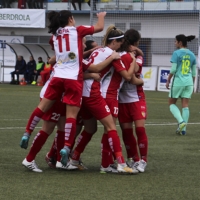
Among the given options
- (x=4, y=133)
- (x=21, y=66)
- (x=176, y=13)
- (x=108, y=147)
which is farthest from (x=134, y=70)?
(x=21, y=66)

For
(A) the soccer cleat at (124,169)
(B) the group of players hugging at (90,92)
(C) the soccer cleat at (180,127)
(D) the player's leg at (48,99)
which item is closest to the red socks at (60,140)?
(B) the group of players hugging at (90,92)

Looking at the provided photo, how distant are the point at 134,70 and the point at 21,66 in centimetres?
2938

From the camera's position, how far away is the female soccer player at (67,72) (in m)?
7.00

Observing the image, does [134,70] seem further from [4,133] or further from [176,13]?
[176,13]

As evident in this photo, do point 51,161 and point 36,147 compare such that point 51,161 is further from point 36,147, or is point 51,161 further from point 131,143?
point 131,143

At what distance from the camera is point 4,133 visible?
36.9ft

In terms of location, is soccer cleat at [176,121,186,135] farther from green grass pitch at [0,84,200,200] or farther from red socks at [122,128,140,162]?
red socks at [122,128,140,162]

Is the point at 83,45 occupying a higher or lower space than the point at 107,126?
higher

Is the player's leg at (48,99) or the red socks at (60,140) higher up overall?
the player's leg at (48,99)

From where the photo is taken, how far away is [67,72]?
7.03 meters

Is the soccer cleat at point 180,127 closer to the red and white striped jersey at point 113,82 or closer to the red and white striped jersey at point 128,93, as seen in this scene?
the red and white striped jersey at point 128,93

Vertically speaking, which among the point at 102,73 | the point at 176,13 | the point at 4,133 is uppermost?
the point at 176,13

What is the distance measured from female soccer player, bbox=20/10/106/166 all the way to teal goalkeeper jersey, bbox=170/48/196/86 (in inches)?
216

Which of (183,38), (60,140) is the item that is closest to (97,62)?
(60,140)
